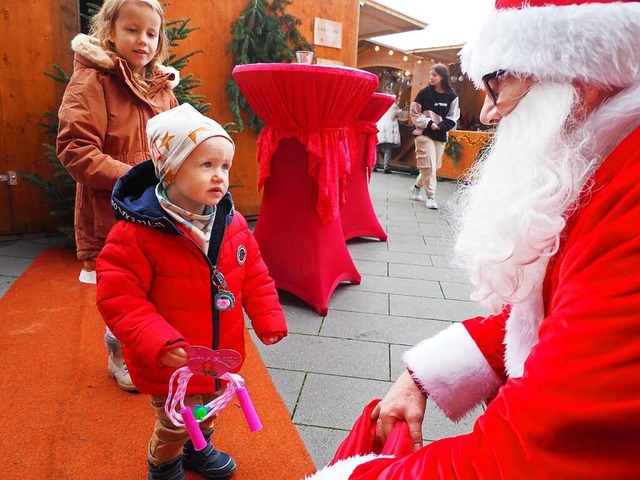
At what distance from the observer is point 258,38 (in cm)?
503

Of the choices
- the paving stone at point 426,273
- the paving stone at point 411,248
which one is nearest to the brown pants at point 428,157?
the paving stone at point 411,248

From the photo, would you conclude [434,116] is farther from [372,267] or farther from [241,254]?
[241,254]

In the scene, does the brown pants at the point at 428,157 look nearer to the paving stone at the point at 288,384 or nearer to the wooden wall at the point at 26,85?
the wooden wall at the point at 26,85

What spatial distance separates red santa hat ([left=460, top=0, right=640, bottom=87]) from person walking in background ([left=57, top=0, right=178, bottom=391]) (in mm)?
1443

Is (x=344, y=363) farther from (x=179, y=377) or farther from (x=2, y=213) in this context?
(x=2, y=213)

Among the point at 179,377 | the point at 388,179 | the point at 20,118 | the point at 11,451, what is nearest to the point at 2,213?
the point at 20,118

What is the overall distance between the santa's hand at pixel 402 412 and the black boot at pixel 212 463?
33.3 inches

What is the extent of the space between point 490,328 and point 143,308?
3.01 ft

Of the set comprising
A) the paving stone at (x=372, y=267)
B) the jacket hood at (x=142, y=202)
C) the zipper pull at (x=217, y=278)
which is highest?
the jacket hood at (x=142, y=202)

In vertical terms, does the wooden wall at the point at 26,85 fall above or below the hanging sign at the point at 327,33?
below

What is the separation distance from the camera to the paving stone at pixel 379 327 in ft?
8.94

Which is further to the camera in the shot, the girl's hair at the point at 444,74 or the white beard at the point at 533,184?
the girl's hair at the point at 444,74

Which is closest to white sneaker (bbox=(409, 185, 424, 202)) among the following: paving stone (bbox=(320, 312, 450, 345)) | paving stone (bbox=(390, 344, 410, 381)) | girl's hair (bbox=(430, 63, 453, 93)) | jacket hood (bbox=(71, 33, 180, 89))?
girl's hair (bbox=(430, 63, 453, 93))

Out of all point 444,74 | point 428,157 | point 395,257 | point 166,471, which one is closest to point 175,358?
point 166,471
